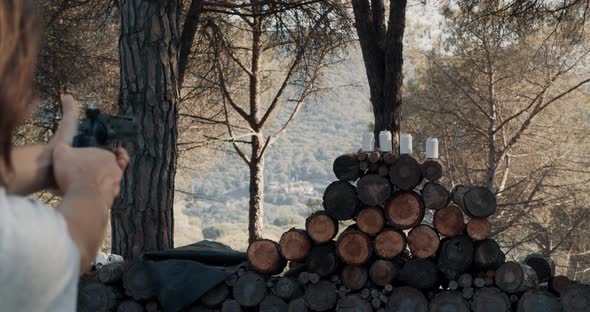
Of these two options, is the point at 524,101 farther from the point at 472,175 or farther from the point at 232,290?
the point at 232,290

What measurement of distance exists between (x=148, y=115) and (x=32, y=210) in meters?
4.50

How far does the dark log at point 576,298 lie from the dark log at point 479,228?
19.5 inches

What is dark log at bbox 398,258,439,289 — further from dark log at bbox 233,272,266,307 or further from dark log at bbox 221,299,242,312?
dark log at bbox 221,299,242,312

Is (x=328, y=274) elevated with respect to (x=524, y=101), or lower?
lower

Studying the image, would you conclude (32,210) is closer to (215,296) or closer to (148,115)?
(215,296)

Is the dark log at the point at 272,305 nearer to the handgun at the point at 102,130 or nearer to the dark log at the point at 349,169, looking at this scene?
the dark log at the point at 349,169

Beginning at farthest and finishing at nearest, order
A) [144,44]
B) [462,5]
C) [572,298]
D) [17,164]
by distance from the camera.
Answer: [462,5] < [144,44] < [572,298] < [17,164]

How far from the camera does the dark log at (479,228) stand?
13.6 ft

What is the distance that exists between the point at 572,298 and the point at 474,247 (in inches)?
21.9

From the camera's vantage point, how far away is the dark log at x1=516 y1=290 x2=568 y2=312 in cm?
400

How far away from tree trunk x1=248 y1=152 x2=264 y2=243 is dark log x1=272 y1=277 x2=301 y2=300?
7.82 meters

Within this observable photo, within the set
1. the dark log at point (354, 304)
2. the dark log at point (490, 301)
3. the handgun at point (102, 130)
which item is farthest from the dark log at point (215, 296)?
the handgun at point (102, 130)

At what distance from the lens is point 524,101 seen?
1545 cm

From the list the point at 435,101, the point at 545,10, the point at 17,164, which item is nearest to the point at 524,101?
the point at 435,101
